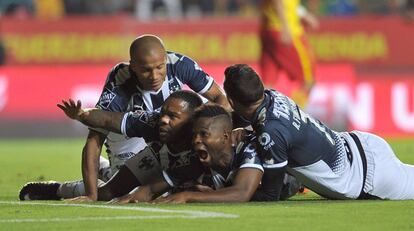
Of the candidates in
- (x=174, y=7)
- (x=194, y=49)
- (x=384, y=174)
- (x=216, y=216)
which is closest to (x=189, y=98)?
(x=216, y=216)

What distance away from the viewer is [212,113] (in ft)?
29.0

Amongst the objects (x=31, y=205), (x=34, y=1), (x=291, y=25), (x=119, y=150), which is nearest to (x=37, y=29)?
(x=34, y=1)

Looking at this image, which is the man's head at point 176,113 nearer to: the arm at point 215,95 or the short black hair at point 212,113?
the short black hair at point 212,113

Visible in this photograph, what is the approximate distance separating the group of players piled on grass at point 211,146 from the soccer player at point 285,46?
6.75 m

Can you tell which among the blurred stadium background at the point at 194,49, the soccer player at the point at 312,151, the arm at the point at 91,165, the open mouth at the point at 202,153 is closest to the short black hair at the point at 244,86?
the soccer player at the point at 312,151

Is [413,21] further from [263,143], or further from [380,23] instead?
[263,143]

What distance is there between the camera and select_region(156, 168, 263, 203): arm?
8.75 m

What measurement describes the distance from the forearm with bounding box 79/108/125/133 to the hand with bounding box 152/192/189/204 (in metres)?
0.71

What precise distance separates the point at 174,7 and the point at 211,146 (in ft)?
54.7

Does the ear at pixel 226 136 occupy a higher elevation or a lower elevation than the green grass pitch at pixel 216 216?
higher

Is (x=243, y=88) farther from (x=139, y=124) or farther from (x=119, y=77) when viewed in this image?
(x=119, y=77)

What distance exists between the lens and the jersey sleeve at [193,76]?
9.96 m

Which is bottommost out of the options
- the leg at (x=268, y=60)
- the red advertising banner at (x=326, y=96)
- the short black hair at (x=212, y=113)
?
the red advertising banner at (x=326, y=96)

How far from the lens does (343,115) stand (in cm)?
2059
